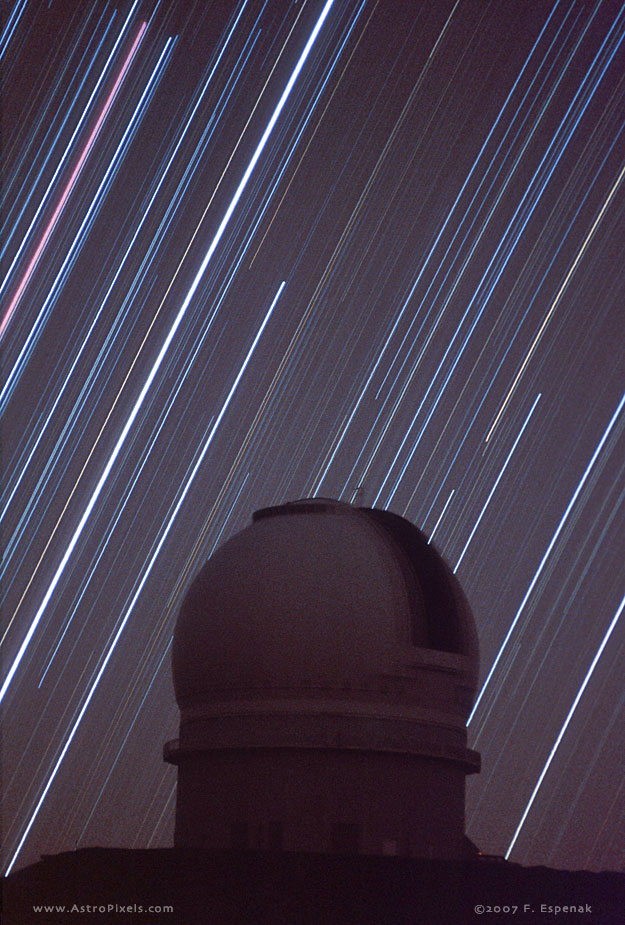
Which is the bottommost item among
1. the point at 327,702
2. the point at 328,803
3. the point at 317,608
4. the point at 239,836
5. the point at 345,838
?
the point at 239,836

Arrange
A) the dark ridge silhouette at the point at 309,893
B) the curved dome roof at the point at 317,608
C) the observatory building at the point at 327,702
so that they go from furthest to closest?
the curved dome roof at the point at 317,608 < the observatory building at the point at 327,702 < the dark ridge silhouette at the point at 309,893

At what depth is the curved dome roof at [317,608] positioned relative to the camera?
835 inches

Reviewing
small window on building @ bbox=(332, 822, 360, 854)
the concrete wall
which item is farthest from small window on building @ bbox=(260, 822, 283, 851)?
small window on building @ bbox=(332, 822, 360, 854)

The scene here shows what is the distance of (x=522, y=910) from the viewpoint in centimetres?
2006

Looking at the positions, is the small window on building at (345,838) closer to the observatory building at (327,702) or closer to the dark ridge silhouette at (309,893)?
the observatory building at (327,702)

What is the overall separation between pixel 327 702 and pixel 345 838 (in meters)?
2.21

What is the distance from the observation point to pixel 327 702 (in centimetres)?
2102

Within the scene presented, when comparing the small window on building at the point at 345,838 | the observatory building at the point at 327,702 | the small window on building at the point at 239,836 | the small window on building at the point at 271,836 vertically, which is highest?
the observatory building at the point at 327,702

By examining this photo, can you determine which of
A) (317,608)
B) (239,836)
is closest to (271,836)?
(239,836)

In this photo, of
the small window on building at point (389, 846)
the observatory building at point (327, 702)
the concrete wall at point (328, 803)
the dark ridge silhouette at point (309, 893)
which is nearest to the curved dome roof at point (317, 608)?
the observatory building at point (327, 702)

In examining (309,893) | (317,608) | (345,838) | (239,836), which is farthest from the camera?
(317,608)

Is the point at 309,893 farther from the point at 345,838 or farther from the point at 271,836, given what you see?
the point at 271,836

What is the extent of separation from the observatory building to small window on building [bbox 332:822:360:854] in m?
0.02

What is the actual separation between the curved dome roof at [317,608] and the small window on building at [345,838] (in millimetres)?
2297
